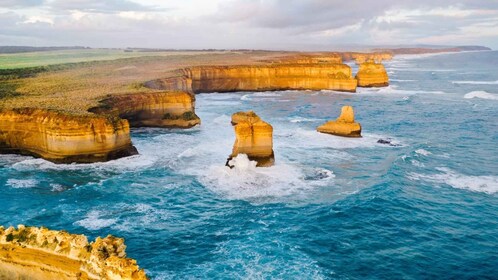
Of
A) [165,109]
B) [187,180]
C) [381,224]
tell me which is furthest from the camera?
[165,109]

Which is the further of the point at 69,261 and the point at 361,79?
the point at 361,79

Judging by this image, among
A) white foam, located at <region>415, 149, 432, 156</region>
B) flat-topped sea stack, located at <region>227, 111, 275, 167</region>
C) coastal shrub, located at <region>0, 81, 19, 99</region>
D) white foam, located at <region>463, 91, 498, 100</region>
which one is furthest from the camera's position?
white foam, located at <region>463, 91, 498, 100</region>

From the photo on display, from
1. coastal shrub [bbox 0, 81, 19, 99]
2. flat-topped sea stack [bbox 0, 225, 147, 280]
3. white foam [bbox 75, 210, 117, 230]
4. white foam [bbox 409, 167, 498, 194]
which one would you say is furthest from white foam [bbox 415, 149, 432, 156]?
coastal shrub [bbox 0, 81, 19, 99]

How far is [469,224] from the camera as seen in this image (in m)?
27.6

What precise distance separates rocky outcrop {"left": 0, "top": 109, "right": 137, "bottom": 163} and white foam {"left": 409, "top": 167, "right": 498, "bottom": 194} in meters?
25.2

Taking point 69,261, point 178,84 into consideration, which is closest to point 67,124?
point 69,261

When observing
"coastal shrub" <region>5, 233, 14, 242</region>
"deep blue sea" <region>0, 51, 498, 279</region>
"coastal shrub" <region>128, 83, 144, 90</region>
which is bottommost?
"deep blue sea" <region>0, 51, 498, 279</region>

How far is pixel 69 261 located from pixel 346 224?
18.1 m

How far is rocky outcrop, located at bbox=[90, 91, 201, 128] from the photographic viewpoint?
52781 mm

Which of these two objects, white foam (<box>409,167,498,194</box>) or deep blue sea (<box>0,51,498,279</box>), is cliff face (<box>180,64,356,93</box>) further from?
white foam (<box>409,167,498,194</box>)

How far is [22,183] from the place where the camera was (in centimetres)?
3509

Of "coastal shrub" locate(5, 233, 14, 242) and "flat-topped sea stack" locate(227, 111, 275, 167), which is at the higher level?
"coastal shrub" locate(5, 233, 14, 242)

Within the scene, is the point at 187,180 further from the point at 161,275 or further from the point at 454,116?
the point at 454,116

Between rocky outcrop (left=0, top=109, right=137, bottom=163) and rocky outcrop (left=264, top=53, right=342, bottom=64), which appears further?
rocky outcrop (left=264, top=53, right=342, bottom=64)
